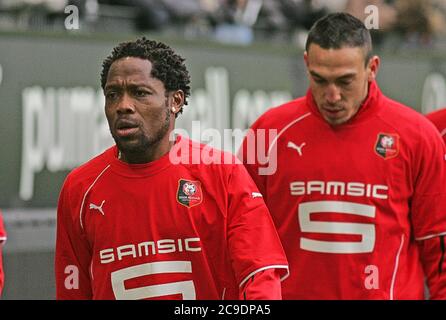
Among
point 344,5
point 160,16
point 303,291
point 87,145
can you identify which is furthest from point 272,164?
point 344,5

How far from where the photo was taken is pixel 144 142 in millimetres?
5312

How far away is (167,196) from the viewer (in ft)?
17.6

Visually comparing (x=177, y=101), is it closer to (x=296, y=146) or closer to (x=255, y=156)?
(x=255, y=156)

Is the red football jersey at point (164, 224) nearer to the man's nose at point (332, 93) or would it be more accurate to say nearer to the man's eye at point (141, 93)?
the man's eye at point (141, 93)

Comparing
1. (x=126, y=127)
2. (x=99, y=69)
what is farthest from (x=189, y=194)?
(x=99, y=69)

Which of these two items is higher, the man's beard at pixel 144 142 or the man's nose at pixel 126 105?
the man's nose at pixel 126 105

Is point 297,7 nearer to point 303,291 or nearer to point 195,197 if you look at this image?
point 303,291

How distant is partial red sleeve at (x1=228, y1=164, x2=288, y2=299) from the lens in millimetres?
5086

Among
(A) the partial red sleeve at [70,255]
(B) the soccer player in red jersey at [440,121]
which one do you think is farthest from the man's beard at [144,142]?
(B) the soccer player in red jersey at [440,121]

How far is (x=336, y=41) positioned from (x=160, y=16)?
17.4ft

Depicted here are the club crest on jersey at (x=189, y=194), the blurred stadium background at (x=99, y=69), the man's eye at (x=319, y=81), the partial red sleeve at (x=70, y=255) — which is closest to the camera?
the club crest on jersey at (x=189, y=194)

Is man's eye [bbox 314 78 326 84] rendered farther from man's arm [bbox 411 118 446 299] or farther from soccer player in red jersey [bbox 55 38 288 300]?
soccer player in red jersey [bbox 55 38 288 300]

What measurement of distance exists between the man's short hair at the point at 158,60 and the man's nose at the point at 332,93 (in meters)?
1.14

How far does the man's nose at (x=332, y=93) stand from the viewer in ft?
20.9
